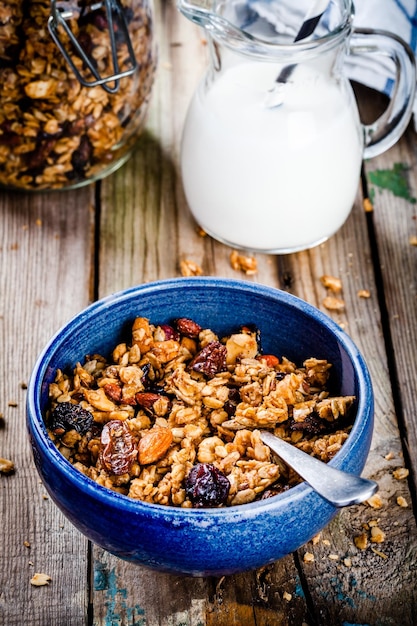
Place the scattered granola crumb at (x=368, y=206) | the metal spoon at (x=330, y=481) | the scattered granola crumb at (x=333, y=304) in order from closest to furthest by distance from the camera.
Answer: the metal spoon at (x=330, y=481) → the scattered granola crumb at (x=333, y=304) → the scattered granola crumb at (x=368, y=206)

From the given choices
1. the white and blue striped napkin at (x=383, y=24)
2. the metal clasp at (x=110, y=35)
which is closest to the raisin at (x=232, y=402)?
the metal clasp at (x=110, y=35)

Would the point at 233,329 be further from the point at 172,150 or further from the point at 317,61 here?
the point at 172,150

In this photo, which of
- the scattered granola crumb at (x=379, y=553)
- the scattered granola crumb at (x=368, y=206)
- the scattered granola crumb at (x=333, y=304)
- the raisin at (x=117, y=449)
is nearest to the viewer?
the raisin at (x=117, y=449)

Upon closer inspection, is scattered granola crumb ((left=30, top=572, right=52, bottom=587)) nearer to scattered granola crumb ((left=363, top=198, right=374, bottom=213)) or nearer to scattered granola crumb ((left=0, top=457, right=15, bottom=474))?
scattered granola crumb ((left=0, top=457, right=15, bottom=474))

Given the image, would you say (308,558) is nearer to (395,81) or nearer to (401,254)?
(401,254)

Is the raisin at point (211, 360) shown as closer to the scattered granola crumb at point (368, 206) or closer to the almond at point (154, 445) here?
the almond at point (154, 445)

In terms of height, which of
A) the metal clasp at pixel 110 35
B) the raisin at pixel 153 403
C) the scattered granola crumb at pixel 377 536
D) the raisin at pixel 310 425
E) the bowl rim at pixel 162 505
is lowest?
the scattered granola crumb at pixel 377 536

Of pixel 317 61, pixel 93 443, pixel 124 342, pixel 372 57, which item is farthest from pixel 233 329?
pixel 372 57
